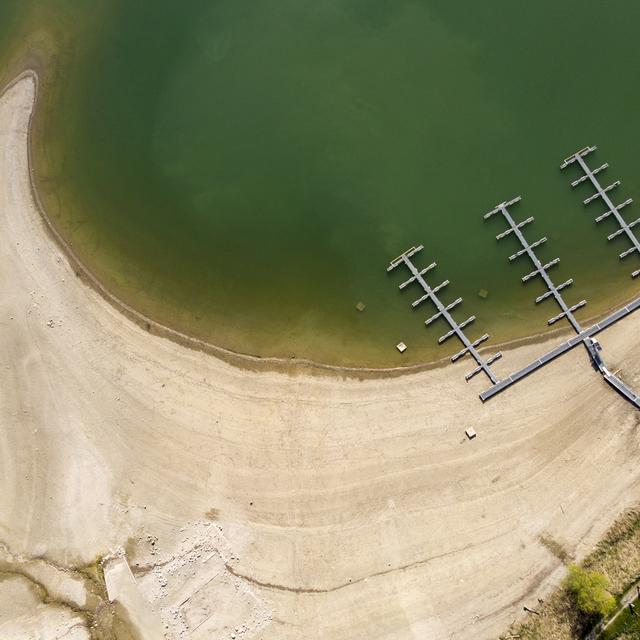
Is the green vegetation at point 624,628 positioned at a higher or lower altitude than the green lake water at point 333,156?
lower

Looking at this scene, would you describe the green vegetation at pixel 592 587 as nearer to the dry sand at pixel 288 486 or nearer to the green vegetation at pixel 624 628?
the green vegetation at pixel 624 628

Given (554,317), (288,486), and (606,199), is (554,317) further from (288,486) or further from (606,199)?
(288,486)

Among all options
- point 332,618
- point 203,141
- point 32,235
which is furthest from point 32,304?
point 332,618

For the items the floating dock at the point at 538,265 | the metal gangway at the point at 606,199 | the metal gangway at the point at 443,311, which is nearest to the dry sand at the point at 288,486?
the metal gangway at the point at 443,311

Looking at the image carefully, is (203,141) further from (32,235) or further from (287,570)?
(287,570)

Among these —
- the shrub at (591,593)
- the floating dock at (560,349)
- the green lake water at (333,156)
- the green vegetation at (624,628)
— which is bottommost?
the green vegetation at (624,628)
